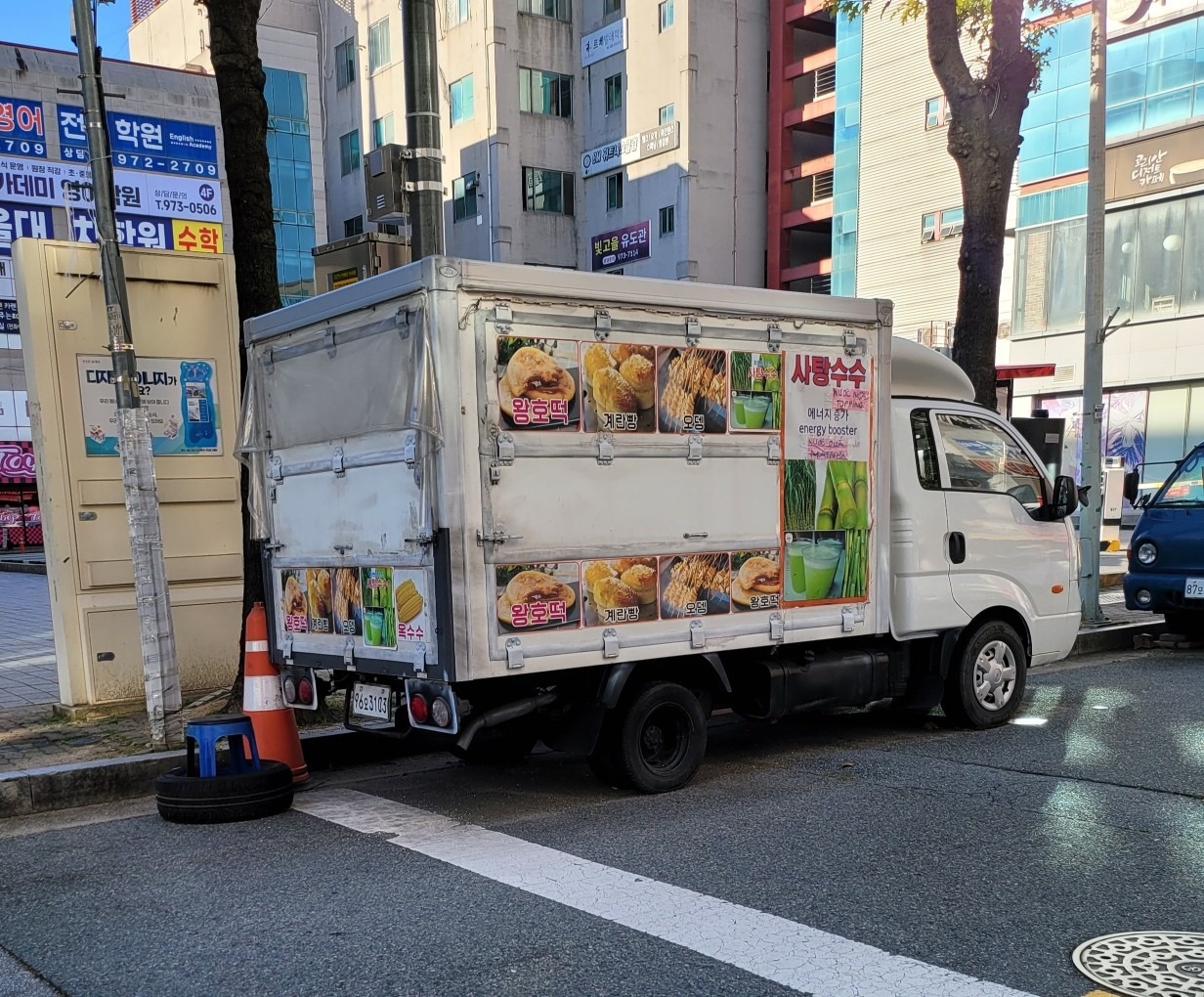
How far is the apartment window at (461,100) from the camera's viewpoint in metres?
44.2

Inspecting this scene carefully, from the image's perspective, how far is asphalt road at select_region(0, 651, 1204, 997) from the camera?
3.69 m

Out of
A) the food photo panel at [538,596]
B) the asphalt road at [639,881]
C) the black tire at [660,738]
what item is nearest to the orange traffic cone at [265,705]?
the asphalt road at [639,881]

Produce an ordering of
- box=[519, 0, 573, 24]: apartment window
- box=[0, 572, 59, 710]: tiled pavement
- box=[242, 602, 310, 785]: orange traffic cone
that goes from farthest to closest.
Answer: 1. box=[519, 0, 573, 24]: apartment window
2. box=[0, 572, 59, 710]: tiled pavement
3. box=[242, 602, 310, 785]: orange traffic cone

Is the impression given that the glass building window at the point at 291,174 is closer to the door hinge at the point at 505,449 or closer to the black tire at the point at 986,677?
the black tire at the point at 986,677

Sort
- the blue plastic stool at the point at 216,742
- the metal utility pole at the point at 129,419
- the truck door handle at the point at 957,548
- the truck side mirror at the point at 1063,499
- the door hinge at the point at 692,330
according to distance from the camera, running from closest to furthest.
→ 1. the blue plastic stool at the point at 216,742
2. the door hinge at the point at 692,330
3. the metal utility pole at the point at 129,419
4. the truck door handle at the point at 957,548
5. the truck side mirror at the point at 1063,499

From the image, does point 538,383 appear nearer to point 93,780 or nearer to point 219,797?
point 219,797

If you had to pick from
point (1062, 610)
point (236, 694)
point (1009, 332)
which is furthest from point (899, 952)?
point (1009, 332)

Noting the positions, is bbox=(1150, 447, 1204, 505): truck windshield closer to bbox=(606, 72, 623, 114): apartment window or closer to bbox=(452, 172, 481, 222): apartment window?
bbox=(606, 72, 623, 114): apartment window

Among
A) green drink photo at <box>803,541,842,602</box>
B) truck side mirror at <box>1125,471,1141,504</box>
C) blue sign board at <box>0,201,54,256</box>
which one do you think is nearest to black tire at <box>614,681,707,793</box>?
green drink photo at <box>803,541,842,602</box>

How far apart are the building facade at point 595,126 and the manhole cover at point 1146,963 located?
38323mm

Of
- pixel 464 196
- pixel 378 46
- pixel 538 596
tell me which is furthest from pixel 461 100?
pixel 538 596

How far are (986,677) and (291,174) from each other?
133ft

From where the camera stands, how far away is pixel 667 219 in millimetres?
42031

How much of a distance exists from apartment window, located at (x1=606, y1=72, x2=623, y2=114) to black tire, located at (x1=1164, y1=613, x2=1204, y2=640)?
A: 36.6m
